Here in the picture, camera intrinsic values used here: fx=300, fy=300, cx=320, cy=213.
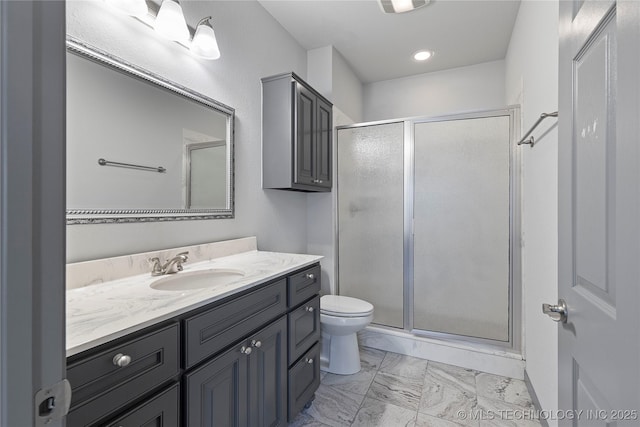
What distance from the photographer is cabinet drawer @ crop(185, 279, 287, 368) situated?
951 mm

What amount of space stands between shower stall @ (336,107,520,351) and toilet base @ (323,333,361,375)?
20.0 inches

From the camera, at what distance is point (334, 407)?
177cm

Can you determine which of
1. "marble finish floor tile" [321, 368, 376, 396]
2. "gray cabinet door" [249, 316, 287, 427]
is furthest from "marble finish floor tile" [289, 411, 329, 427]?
"marble finish floor tile" [321, 368, 376, 396]

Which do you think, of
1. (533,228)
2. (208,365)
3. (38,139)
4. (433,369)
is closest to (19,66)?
(38,139)

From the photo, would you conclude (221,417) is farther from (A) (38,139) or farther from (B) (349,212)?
(B) (349,212)

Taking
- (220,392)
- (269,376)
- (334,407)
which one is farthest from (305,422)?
(220,392)

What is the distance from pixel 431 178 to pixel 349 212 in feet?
2.45

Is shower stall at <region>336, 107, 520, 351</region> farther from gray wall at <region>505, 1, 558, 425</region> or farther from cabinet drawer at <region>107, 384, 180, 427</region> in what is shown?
cabinet drawer at <region>107, 384, 180, 427</region>

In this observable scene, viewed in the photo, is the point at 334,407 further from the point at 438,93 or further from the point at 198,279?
the point at 438,93

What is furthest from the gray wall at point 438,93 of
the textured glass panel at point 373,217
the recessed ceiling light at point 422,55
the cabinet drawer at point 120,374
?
the cabinet drawer at point 120,374

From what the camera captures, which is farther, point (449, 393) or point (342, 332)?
point (342, 332)

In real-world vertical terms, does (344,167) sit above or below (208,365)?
above

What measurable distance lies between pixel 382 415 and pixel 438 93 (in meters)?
2.95

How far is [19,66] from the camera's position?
0.33 meters
